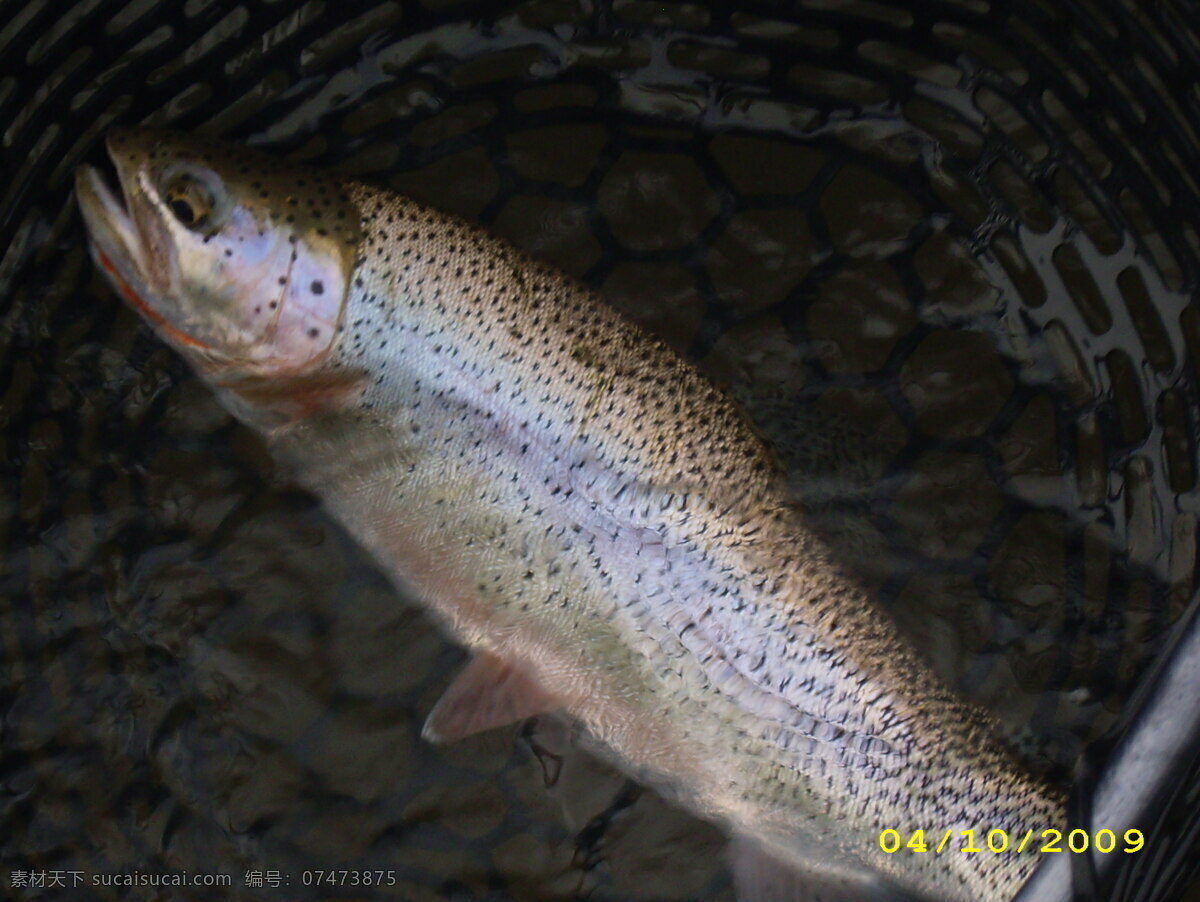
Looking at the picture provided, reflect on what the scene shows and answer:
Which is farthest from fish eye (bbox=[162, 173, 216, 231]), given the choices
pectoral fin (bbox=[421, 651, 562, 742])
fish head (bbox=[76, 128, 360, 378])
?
pectoral fin (bbox=[421, 651, 562, 742])

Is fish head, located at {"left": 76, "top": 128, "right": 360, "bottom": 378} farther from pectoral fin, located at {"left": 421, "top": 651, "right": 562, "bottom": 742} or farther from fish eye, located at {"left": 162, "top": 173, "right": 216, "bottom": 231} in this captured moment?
pectoral fin, located at {"left": 421, "top": 651, "right": 562, "bottom": 742}

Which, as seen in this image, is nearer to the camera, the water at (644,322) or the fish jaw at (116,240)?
the fish jaw at (116,240)

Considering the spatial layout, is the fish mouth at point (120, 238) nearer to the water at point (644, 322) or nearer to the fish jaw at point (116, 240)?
the fish jaw at point (116, 240)

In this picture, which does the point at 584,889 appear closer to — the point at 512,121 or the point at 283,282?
the point at 283,282

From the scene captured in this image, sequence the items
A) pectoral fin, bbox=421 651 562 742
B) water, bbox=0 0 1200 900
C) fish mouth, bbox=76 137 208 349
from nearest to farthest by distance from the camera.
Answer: fish mouth, bbox=76 137 208 349, pectoral fin, bbox=421 651 562 742, water, bbox=0 0 1200 900

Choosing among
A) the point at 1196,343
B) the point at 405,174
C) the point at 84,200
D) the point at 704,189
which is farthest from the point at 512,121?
the point at 1196,343
